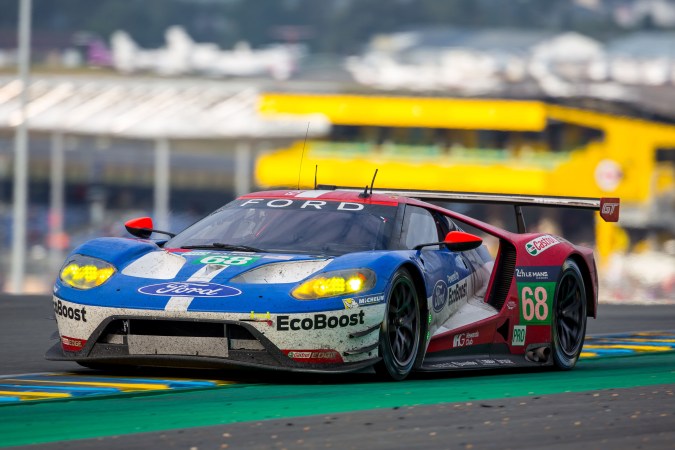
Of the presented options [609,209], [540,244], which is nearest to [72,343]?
[540,244]

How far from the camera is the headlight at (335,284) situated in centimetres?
831

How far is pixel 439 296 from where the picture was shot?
920cm

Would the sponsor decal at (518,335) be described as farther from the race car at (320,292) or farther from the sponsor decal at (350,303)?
the sponsor decal at (350,303)

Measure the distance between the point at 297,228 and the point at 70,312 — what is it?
1.38 metres

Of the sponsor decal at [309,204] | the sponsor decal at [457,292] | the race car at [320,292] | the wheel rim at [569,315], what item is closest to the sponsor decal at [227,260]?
the race car at [320,292]

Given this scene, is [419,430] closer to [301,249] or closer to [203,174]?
[301,249]

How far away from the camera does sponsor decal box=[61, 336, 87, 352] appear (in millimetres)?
8480

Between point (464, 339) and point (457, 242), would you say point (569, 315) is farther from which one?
point (457, 242)

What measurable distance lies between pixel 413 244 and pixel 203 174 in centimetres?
7329

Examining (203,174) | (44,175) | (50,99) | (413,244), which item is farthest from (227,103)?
(413,244)

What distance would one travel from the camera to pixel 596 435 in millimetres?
6773

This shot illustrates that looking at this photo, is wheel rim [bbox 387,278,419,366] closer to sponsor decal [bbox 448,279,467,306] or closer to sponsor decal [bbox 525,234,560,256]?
sponsor decal [bbox 448,279,467,306]

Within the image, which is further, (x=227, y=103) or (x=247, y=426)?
(x=227, y=103)

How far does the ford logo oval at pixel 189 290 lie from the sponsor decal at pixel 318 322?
28cm
